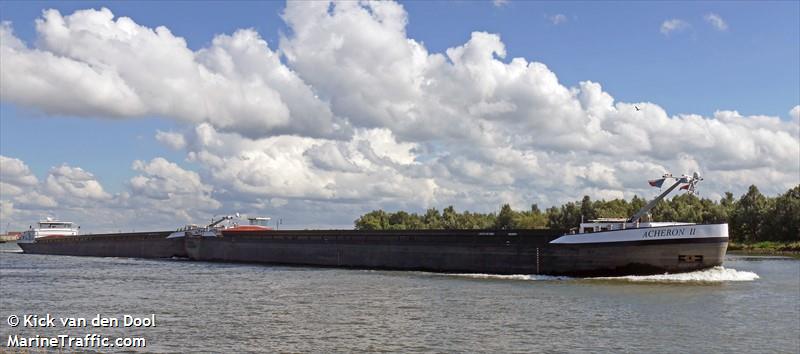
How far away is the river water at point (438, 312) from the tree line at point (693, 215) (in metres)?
41.4

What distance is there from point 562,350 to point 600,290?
47.7ft

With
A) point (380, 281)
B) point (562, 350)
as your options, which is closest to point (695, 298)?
point (562, 350)

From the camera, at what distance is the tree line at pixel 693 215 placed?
88188 mm

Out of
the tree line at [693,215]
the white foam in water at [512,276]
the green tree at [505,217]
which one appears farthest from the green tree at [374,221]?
the white foam in water at [512,276]

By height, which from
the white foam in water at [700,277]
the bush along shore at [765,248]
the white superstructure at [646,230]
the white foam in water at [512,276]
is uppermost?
the white superstructure at [646,230]

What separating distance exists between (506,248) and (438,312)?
18158mm

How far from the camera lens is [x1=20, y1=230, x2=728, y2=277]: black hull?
37.9 m

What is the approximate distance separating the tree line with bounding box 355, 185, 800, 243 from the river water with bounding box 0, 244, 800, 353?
41443 mm

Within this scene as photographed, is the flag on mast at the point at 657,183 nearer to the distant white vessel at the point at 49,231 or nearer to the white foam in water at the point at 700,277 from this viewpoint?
the white foam in water at the point at 700,277

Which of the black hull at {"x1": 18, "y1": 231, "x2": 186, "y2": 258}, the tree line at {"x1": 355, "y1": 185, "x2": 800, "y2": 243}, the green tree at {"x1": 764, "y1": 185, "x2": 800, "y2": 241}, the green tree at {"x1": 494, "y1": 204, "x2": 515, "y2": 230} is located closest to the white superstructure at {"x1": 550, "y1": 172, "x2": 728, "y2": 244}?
the tree line at {"x1": 355, "y1": 185, "x2": 800, "y2": 243}

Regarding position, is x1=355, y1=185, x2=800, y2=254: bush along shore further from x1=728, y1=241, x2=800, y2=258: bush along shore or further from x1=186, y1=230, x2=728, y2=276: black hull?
x1=186, y1=230, x2=728, y2=276: black hull

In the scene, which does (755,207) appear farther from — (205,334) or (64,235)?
(64,235)

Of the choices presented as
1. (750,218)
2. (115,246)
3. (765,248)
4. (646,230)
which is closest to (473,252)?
(646,230)

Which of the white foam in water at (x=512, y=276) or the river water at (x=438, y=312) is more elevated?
the white foam in water at (x=512, y=276)
